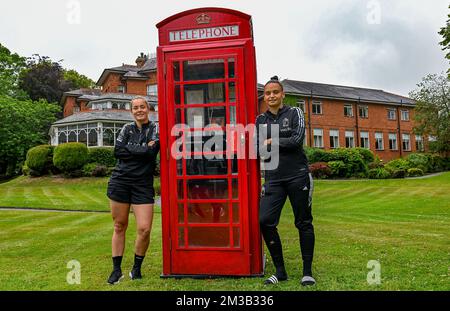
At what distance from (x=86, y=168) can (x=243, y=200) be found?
2589cm

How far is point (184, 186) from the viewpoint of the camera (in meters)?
5.07

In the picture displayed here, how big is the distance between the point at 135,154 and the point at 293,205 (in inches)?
73.9

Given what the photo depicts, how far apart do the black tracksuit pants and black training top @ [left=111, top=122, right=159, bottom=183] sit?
1382 mm

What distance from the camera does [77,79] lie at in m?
65.1

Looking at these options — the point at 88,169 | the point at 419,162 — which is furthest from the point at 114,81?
the point at 419,162

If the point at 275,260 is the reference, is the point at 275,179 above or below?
above

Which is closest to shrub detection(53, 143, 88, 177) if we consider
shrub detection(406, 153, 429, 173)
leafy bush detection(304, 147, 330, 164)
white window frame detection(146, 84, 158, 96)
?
white window frame detection(146, 84, 158, 96)

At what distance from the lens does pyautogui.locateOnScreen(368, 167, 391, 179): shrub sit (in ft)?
90.9

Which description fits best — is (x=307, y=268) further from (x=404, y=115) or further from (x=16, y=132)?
(x=404, y=115)

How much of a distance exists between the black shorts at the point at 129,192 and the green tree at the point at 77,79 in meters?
61.1

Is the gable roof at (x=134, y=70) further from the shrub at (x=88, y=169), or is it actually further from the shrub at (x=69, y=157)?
the shrub at (x=88, y=169)

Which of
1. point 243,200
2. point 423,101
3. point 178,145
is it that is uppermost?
point 423,101
